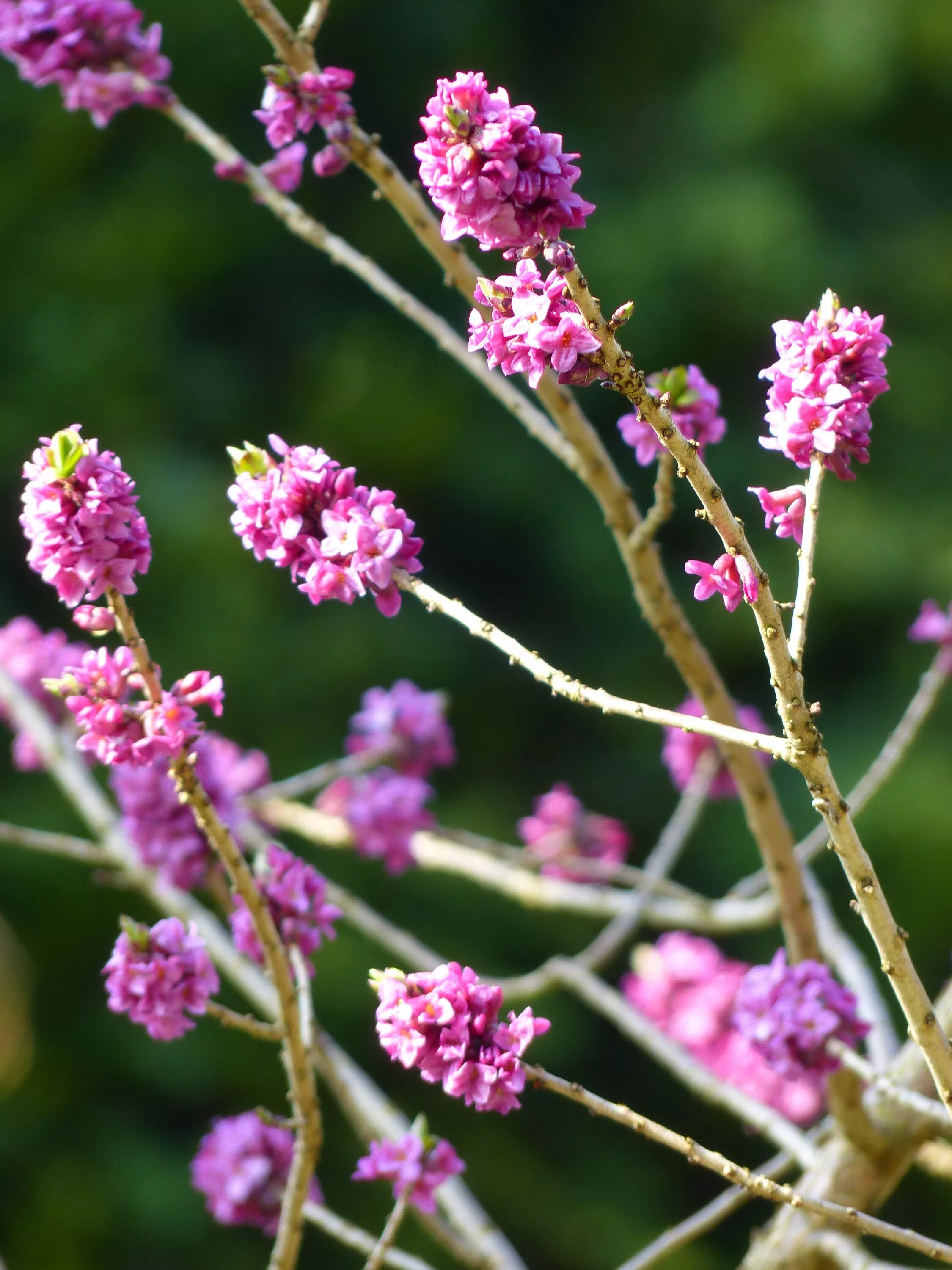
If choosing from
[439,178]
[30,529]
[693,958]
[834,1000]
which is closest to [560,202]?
[439,178]

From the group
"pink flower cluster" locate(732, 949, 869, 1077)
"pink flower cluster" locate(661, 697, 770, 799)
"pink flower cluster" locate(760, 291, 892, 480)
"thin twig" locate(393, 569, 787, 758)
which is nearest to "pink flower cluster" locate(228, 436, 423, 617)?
"thin twig" locate(393, 569, 787, 758)

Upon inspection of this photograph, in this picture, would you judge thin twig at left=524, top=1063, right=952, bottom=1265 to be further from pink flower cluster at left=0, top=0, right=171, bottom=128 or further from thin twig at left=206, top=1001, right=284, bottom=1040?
pink flower cluster at left=0, top=0, right=171, bottom=128

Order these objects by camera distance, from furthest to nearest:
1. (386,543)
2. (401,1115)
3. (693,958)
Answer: (693,958) < (401,1115) < (386,543)

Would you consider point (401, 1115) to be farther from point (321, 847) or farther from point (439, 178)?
point (321, 847)

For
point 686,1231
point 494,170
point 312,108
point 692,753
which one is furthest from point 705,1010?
point 494,170

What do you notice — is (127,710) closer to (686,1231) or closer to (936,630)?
(686,1231)

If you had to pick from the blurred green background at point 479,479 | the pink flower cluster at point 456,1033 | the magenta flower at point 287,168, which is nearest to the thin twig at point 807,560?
the pink flower cluster at point 456,1033

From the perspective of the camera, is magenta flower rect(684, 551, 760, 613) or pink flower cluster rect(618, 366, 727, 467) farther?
pink flower cluster rect(618, 366, 727, 467)
